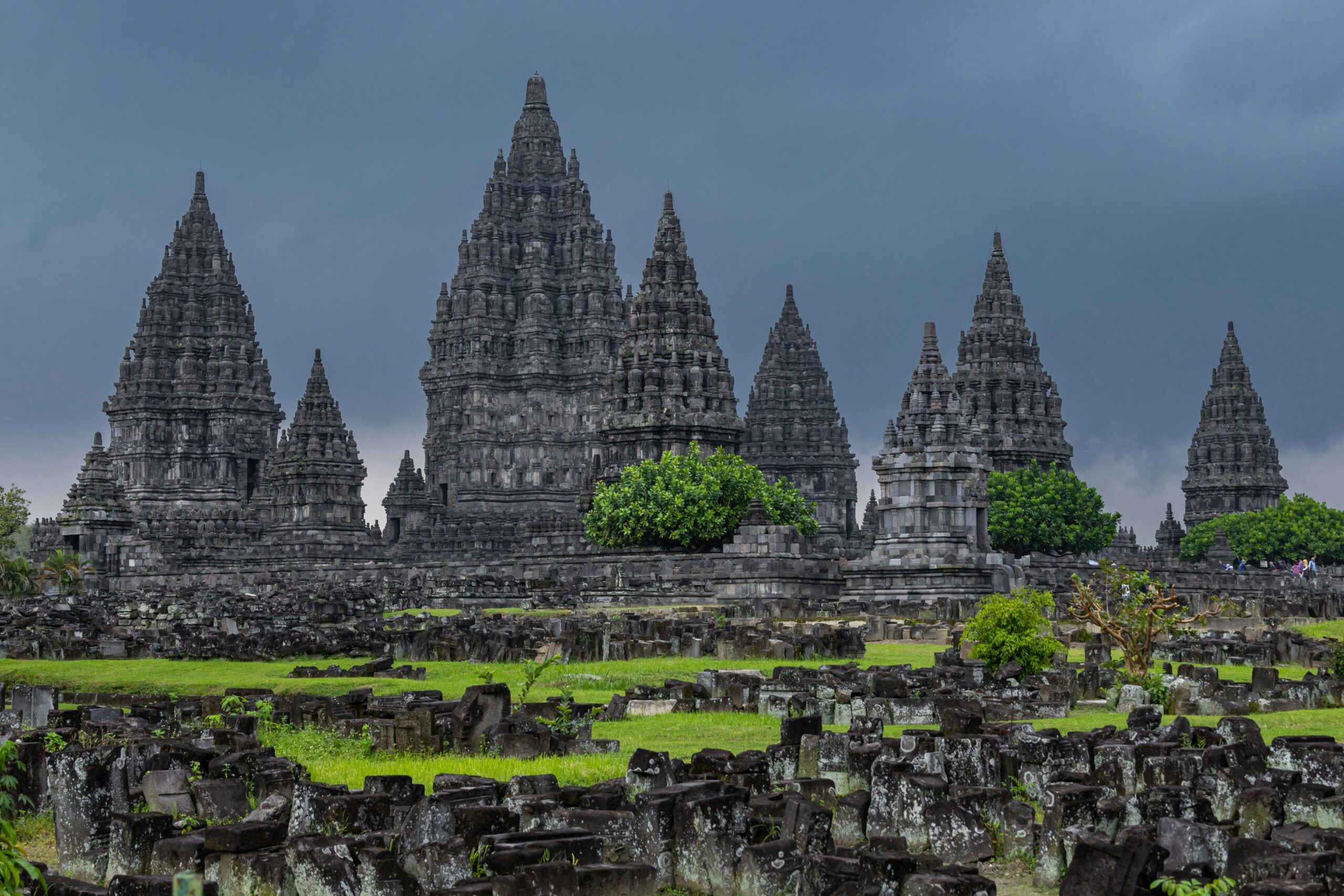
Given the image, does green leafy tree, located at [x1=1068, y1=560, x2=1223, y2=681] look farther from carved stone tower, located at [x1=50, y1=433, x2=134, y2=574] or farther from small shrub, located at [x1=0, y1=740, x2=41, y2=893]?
carved stone tower, located at [x1=50, y1=433, x2=134, y2=574]

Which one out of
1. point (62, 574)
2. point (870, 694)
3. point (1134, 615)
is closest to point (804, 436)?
point (62, 574)

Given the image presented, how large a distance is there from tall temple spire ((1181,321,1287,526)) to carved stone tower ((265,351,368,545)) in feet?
186

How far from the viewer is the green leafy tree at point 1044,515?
83.8 meters

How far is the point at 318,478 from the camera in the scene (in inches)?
3174

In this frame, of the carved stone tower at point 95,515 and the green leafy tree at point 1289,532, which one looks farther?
the green leafy tree at point 1289,532

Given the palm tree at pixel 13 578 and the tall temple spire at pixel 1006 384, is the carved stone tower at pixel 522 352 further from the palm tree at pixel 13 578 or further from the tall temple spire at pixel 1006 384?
the palm tree at pixel 13 578

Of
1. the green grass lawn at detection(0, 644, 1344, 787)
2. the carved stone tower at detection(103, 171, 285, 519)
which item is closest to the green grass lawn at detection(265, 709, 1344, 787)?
the green grass lawn at detection(0, 644, 1344, 787)

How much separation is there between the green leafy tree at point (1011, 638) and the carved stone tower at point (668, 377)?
42296 millimetres

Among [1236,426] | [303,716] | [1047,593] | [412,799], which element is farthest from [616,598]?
[1236,426]

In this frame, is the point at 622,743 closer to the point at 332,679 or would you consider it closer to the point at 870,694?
the point at 870,694

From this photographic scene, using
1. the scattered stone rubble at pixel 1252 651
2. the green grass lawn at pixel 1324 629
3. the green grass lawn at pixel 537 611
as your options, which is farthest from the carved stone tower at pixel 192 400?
the scattered stone rubble at pixel 1252 651

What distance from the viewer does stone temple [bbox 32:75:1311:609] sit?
68.8 metres

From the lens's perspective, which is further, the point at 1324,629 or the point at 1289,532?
the point at 1289,532

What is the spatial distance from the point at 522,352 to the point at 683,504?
37.7m
